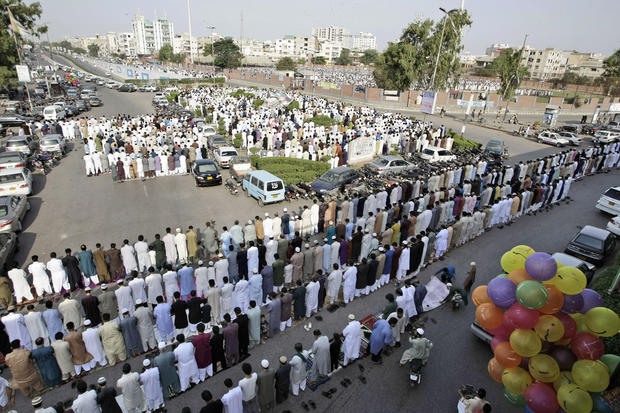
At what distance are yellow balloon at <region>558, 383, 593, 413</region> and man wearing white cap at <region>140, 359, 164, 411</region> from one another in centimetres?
620

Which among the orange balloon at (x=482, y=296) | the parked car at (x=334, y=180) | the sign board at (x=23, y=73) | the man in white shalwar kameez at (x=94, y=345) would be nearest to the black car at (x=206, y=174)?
the parked car at (x=334, y=180)

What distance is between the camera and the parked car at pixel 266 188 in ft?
48.4

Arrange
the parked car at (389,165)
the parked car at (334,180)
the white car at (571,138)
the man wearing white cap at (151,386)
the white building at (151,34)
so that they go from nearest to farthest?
the man wearing white cap at (151,386) < the parked car at (334,180) < the parked car at (389,165) < the white car at (571,138) < the white building at (151,34)

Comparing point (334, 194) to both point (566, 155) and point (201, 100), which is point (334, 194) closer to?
point (566, 155)

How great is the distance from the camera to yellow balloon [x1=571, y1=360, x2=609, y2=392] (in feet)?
15.3

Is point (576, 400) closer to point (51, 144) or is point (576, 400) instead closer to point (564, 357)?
point (564, 357)

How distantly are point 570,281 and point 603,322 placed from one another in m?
0.66

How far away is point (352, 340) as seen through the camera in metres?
7.37

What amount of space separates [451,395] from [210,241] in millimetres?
7552

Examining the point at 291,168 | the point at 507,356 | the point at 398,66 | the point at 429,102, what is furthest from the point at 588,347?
the point at 398,66

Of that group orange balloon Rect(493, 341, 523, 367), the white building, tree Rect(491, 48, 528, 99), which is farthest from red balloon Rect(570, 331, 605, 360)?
the white building

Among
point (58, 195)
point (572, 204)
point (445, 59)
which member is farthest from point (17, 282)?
point (445, 59)

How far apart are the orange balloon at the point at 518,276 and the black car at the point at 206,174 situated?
13.9 m

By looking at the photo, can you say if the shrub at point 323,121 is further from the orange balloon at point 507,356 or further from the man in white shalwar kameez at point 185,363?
the orange balloon at point 507,356
